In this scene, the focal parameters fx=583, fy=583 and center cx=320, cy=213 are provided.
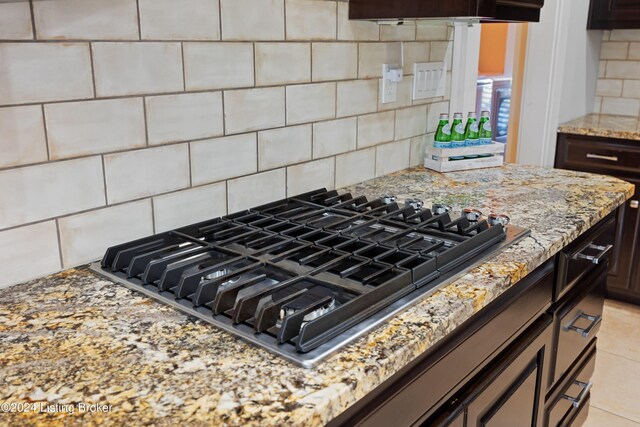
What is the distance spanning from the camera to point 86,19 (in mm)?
1091

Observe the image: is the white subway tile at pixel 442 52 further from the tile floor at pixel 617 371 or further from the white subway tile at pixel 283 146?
the tile floor at pixel 617 371

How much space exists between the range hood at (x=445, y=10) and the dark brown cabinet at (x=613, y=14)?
65.2 inches

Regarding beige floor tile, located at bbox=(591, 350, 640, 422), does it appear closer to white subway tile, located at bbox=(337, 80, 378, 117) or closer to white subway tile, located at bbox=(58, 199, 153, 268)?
white subway tile, located at bbox=(337, 80, 378, 117)

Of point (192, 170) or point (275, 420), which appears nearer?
point (275, 420)

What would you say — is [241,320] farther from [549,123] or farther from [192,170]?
[549,123]

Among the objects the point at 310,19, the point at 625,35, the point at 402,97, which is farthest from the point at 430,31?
the point at 625,35

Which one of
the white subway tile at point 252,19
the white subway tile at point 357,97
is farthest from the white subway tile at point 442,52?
the white subway tile at point 252,19

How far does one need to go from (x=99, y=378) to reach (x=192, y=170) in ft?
2.18

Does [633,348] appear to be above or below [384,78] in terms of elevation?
below

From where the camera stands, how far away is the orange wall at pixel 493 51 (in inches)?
212

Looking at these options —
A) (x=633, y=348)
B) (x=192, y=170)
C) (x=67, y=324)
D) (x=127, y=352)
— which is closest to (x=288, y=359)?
(x=127, y=352)

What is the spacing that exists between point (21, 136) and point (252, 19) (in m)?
0.62

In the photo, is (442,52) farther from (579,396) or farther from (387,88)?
(579,396)

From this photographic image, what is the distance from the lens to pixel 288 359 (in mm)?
817
